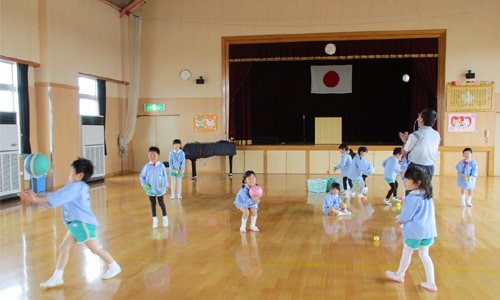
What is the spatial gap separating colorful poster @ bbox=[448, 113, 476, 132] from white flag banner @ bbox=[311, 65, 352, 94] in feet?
12.0

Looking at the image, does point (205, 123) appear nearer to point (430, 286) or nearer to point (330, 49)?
point (330, 49)

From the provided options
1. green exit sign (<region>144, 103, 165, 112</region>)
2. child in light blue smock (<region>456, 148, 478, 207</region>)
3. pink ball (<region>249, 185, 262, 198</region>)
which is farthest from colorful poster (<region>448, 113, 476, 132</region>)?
pink ball (<region>249, 185, 262, 198</region>)

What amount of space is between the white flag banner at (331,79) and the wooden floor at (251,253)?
750 centimetres

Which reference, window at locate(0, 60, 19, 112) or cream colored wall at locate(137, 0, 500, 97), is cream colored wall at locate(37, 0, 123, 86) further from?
cream colored wall at locate(137, 0, 500, 97)

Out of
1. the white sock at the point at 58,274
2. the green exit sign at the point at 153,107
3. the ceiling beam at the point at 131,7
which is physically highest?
the ceiling beam at the point at 131,7

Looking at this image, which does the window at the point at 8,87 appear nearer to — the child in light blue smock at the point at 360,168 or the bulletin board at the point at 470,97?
the child in light blue smock at the point at 360,168

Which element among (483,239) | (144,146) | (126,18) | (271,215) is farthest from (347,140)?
(483,239)

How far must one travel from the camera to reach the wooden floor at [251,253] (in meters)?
3.80

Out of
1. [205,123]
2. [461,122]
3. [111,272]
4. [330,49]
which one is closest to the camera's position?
[111,272]

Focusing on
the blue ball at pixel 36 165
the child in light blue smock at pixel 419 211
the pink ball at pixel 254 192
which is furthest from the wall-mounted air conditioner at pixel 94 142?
the child in light blue smock at pixel 419 211

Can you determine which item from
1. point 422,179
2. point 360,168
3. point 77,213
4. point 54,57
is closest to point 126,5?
point 54,57

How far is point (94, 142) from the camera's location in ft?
38.7

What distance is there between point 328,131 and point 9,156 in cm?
989

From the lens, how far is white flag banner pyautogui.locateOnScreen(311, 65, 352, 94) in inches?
592
